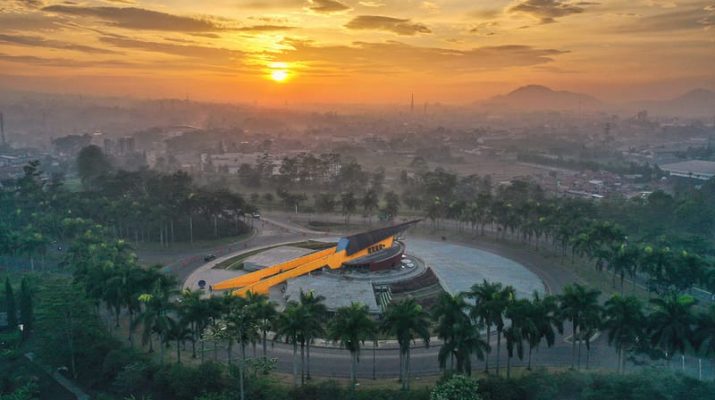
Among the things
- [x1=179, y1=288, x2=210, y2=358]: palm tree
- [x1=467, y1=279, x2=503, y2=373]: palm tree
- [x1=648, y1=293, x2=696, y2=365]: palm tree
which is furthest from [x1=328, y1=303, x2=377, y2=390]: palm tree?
[x1=648, y1=293, x2=696, y2=365]: palm tree

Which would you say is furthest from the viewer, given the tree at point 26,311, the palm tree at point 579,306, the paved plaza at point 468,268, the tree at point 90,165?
the tree at point 90,165

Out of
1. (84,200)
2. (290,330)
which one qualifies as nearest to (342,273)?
(290,330)

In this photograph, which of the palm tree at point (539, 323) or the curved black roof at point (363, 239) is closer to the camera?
the palm tree at point (539, 323)

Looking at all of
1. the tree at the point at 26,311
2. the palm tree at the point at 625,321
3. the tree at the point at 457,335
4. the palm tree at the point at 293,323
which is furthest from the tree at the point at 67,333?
the palm tree at the point at 625,321

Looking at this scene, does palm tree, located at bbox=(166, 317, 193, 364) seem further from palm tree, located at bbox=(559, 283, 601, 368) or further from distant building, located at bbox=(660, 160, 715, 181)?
distant building, located at bbox=(660, 160, 715, 181)

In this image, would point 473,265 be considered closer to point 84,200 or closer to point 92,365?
point 92,365

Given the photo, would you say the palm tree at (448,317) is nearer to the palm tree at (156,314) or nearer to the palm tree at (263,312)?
the palm tree at (263,312)

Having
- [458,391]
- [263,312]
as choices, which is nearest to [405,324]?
[458,391]
